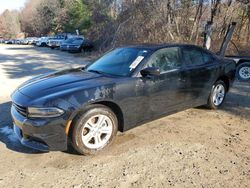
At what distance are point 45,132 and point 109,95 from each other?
101 cm

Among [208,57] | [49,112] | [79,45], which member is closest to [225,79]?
[208,57]

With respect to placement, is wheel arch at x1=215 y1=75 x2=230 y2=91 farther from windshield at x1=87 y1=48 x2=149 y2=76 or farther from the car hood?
the car hood

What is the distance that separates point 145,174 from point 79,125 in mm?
1089

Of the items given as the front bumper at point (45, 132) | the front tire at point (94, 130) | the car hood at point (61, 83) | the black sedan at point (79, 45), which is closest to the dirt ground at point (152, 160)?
the front tire at point (94, 130)

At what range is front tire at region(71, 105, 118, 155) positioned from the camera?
3.62 m

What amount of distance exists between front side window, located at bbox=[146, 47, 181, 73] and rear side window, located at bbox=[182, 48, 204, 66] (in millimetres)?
216

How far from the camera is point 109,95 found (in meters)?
3.82

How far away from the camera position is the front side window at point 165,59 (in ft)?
14.5

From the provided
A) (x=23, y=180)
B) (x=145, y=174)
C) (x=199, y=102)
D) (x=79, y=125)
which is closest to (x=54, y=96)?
(x=79, y=125)

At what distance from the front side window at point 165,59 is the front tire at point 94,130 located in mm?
1123

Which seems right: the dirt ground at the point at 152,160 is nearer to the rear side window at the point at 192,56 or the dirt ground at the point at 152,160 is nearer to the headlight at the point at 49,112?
the headlight at the point at 49,112

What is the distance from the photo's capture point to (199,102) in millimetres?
5242

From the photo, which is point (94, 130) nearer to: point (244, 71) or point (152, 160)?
point (152, 160)

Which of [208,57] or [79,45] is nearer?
[208,57]
